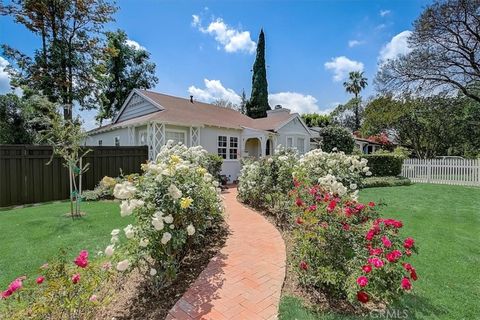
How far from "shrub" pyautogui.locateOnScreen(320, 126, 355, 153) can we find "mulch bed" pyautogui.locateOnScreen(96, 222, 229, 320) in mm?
16125

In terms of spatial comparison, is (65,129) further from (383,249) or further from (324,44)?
(324,44)

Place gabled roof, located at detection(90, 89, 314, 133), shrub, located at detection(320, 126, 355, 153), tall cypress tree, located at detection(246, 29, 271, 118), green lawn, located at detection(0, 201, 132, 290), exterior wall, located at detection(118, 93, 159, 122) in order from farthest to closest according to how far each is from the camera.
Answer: tall cypress tree, located at detection(246, 29, 271, 118) → shrub, located at detection(320, 126, 355, 153) → exterior wall, located at detection(118, 93, 159, 122) → gabled roof, located at detection(90, 89, 314, 133) → green lawn, located at detection(0, 201, 132, 290)

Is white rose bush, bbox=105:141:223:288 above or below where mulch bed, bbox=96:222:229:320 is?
above

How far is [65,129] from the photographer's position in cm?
655

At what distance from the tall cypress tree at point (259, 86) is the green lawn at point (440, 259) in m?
18.7

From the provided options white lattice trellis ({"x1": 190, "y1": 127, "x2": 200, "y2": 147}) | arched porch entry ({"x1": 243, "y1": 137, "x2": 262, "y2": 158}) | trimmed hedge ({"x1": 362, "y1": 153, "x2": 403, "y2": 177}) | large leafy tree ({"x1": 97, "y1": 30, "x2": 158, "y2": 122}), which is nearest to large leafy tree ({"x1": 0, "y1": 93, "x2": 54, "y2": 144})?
large leafy tree ({"x1": 97, "y1": 30, "x2": 158, "y2": 122})

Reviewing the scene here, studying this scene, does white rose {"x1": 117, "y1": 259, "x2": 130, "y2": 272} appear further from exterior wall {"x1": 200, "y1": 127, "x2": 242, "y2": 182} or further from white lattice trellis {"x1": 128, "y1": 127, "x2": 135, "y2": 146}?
white lattice trellis {"x1": 128, "y1": 127, "x2": 135, "y2": 146}

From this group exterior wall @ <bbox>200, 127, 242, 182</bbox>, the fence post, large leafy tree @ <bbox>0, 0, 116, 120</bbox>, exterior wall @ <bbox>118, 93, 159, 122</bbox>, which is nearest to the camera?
exterior wall @ <bbox>200, 127, 242, 182</bbox>

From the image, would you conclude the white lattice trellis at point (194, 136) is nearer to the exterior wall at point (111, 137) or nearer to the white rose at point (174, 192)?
the exterior wall at point (111, 137)

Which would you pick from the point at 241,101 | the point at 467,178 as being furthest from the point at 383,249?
the point at 241,101

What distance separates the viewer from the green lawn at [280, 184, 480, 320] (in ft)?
9.86

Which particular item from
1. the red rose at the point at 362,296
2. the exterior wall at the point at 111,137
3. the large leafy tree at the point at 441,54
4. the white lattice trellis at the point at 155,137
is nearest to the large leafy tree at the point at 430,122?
the large leafy tree at the point at 441,54

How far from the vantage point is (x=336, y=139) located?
1833 centimetres

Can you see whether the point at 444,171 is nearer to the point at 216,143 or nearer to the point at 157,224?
the point at 216,143
